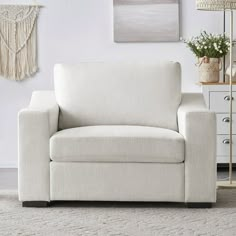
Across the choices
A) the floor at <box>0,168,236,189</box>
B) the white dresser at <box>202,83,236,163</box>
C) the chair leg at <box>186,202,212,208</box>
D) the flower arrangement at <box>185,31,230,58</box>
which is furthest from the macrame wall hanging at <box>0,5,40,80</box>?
the chair leg at <box>186,202,212,208</box>

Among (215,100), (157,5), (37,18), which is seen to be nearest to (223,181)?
(215,100)

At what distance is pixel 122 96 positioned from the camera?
424 cm

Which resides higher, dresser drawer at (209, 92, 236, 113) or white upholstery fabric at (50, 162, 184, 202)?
dresser drawer at (209, 92, 236, 113)

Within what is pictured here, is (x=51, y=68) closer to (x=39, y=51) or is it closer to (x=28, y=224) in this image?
(x=39, y=51)

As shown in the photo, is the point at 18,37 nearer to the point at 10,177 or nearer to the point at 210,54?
the point at 10,177

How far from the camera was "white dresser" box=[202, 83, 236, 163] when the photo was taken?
16.2ft

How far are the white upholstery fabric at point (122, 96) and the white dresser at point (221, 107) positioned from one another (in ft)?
2.34

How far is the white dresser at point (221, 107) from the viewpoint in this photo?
4.94 meters

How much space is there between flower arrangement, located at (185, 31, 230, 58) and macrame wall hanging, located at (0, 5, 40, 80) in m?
1.27

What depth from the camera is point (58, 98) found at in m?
4.29

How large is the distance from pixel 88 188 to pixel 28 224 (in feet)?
1.64

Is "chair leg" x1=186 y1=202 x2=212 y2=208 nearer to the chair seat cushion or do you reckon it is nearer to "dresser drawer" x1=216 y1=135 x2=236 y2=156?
the chair seat cushion

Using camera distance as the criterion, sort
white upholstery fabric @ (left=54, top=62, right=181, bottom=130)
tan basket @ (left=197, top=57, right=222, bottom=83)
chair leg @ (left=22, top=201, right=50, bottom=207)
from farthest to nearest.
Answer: tan basket @ (left=197, top=57, right=222, bottom=83) → white upholstery fabric @ (left=54, top=62, right=181, bottom=130) → chair leg @ (left=22, top=201, right=50, bottom=207)

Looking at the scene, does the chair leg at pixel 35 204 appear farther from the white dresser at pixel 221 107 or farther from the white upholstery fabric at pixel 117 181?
the white dresser at pixel 221 107
